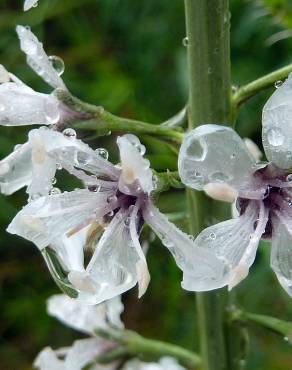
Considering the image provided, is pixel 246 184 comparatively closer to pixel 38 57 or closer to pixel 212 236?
pixel 212 236

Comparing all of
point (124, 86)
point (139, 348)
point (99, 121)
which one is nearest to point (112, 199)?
point (99, 121)

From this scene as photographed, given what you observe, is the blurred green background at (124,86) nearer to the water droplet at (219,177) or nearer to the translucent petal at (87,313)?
the translucent petal at (87,313)

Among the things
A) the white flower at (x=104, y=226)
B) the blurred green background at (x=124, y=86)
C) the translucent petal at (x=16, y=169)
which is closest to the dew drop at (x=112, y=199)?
the white flower at (x=104, y=226)

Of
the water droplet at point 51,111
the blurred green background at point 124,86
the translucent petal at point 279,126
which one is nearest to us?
the translucent petal at point 279,126

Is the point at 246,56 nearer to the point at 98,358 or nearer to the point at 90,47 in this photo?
the point at 90,47

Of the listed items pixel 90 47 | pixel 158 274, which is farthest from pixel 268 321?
pixel 90 47

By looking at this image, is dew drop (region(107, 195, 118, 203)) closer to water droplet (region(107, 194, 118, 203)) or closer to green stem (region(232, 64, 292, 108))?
water droplet (region(107, 194, 118, 203))
